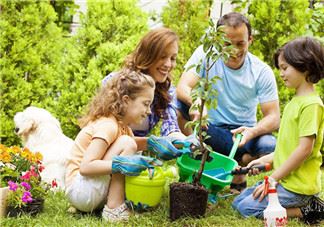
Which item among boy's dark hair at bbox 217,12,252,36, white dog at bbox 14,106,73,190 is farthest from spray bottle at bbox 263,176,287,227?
white dog at bbox 14,106,73,190

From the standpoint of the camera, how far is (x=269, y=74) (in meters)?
3.95

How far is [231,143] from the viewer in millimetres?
3840

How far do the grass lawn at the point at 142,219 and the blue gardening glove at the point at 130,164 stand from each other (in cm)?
29

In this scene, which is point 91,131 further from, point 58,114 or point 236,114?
point 58,114

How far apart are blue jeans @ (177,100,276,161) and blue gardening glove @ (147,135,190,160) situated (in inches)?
27.8

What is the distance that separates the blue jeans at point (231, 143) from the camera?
147 inches

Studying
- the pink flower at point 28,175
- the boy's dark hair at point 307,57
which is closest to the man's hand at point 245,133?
the boy's dark hair at point 307,57

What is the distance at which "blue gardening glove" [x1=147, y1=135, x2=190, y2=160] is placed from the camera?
3.13 metres

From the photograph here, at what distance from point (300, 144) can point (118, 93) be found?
1092 millimetres

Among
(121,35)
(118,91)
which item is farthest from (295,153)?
(121,35)

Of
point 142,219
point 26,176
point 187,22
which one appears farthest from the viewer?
point 187,22

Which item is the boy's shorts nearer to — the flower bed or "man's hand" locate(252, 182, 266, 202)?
the flower bed

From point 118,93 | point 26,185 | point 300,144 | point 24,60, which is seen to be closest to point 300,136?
point 300,144

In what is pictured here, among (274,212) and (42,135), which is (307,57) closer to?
(274,212)
